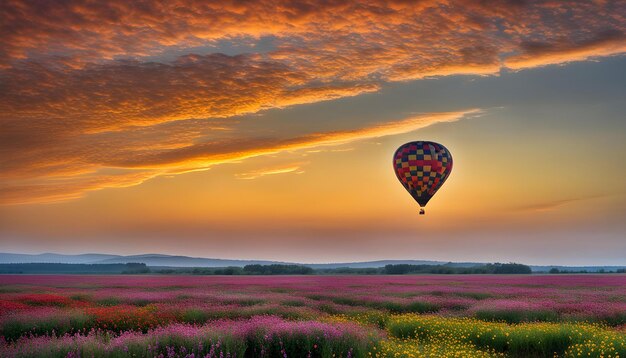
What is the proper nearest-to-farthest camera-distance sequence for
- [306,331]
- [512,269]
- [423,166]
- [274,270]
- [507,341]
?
[306,331], [507,341], [423,166], [274,270], [512,269]

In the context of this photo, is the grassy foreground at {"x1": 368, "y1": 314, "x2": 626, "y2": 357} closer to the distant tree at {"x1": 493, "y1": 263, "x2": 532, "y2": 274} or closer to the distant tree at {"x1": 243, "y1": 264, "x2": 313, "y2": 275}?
the distant tree at {"x1": 243, "y1": 264, "x2": 313, "y2": 275}

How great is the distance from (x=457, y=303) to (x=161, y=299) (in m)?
15.0

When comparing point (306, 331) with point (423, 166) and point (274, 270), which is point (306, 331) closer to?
point (423, 166)

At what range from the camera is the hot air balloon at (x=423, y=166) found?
3284 cm

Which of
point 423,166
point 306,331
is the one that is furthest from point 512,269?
point 306,331

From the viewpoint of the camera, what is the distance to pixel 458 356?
11695 mm

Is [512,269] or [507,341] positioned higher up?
[507,341]

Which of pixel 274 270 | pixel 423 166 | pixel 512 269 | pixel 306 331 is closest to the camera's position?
pixel 306 331

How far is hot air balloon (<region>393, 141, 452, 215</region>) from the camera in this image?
32844mm

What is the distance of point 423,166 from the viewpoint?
32.9 meters

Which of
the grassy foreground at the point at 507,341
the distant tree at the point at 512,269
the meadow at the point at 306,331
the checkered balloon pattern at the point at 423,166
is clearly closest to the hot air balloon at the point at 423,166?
the checkered balloon pattern at the point at 423,166

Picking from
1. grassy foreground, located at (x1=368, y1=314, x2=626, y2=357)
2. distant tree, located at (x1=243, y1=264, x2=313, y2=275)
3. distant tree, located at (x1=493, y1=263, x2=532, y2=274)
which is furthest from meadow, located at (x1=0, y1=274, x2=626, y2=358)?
distant tree, located at (x1=493, y1=263, x2=532, y2=274)

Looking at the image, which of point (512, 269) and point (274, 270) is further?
point (512, 269)

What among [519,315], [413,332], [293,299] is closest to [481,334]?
[413,332]
